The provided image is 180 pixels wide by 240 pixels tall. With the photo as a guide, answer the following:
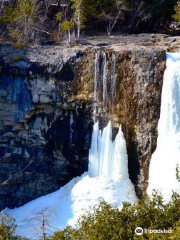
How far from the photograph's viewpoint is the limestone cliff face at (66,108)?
16.2 meters

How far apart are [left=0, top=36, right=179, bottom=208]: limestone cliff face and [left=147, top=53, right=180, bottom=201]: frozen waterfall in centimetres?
21

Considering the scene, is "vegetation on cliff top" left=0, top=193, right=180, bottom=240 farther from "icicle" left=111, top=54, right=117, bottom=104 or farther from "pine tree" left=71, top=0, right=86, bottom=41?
"pine tree" left=71, top=0, right=86, bottom=41

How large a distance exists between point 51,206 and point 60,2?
9.14 metres

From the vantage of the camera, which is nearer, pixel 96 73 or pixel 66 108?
pixel 96 73

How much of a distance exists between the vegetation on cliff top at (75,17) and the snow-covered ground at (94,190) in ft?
14.8

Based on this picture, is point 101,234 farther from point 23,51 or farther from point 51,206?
Answer: point 23,51

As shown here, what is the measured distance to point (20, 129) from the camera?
56.4ft

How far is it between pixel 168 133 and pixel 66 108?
330 centimetres

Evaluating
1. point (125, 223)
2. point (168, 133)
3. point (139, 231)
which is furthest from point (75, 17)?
point (139, 231)

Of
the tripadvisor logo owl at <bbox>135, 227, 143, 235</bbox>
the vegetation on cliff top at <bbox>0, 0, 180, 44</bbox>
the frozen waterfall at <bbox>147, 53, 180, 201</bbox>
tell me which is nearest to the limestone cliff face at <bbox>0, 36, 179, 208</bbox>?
the frozen waterfall at <bbox>147, 53, 180, 201</bbox>

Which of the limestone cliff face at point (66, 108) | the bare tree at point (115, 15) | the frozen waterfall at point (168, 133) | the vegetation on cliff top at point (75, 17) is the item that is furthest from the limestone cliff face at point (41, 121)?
the bare tree at point (115, 15)

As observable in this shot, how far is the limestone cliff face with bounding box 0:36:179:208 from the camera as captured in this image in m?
16.2

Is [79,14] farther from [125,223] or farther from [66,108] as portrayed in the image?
[125,223]

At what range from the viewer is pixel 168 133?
1594 centimetres
